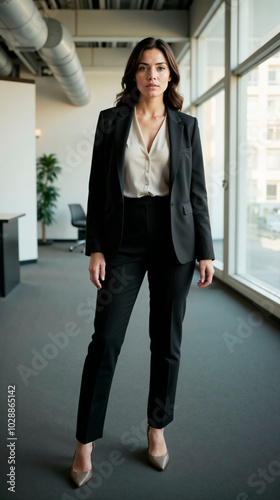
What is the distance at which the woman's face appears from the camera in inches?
66.6

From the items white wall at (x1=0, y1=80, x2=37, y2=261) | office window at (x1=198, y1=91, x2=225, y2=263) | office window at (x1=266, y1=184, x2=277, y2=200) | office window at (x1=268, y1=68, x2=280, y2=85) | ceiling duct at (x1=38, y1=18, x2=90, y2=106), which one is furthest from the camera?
white wall at (x1=0, y1=80, x2=37, y2=261)

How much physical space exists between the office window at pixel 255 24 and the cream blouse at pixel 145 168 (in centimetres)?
303

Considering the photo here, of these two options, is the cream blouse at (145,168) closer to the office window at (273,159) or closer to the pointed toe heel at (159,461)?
the pointed toe heel at (159,461)

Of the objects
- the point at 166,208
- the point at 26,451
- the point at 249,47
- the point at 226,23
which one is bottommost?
the point at 26,451

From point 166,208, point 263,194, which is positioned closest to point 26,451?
point 166,208

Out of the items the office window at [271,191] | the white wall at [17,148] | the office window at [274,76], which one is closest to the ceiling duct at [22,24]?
the white wall at [17,148]

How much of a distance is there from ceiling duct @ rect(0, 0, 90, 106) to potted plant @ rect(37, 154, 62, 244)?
155 cm

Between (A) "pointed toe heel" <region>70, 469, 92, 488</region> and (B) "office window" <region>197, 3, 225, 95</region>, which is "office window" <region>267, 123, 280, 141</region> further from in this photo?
(A) "pointed toe heel" <region>70, 469, 92, 488</region>

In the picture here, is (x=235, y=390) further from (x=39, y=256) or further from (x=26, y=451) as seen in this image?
(x=39, y=256)

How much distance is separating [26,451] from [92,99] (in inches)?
374

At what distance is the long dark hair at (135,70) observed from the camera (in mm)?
1700

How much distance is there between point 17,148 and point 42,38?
1.68 metres

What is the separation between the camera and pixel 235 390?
8.68ft

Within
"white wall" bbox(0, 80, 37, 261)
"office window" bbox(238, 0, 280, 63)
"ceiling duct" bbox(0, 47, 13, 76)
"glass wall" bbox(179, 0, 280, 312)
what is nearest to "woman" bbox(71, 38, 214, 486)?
"glass wall" bbox(179, 0, 280, 312)
